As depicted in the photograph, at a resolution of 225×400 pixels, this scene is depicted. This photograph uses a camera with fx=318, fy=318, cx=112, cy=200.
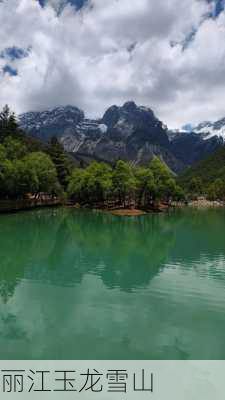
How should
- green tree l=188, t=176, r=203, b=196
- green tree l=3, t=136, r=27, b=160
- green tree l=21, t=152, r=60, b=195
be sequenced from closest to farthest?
green tree l=21, t=152, r=60, b=195 < green tree l=3, t=136, r=27, b=160 < green tree l=188, t=176, r=203, b=196

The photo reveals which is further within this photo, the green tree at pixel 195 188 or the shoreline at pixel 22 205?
the green tree at pixel 195 188

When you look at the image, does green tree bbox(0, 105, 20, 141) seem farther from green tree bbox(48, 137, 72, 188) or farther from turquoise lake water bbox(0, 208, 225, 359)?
turquoise lake water bbox(0, 208, 225, 359)

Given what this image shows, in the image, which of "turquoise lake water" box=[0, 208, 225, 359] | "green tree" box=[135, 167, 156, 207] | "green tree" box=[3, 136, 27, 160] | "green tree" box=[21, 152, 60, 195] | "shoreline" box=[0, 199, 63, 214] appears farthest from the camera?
"green tree" box=[135, 167, 156, 207]

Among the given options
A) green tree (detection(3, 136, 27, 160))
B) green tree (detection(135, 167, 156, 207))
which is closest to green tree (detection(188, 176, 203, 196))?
green tree (detection(135, 167, 156, 207))

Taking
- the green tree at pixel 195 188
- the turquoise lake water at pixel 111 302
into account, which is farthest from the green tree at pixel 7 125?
the green tree at pixel 195 188

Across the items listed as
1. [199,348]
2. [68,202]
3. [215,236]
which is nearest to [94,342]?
[199,348]

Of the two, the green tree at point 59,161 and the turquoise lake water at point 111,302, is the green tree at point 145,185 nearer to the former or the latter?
the green tree at point 59,161

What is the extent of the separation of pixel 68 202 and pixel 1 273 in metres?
86.1

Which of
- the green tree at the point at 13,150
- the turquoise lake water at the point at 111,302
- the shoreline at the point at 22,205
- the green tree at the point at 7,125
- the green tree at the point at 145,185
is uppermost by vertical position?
the green tree at the point at 7,125

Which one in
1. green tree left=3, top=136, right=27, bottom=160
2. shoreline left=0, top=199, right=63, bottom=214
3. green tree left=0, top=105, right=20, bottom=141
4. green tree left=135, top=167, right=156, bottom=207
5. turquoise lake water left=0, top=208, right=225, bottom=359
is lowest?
turquoise lake water left=0, top=208, right=225, bottom=359

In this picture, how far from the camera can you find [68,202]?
109 m

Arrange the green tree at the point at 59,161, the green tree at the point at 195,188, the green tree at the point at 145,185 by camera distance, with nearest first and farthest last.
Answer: the green tree at the point at 145,185 < the green tree at the point at 59,161 < the green tree at the point at 195,188

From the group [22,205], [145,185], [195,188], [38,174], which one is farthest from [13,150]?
[195,188]

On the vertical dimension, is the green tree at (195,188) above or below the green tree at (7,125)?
below
